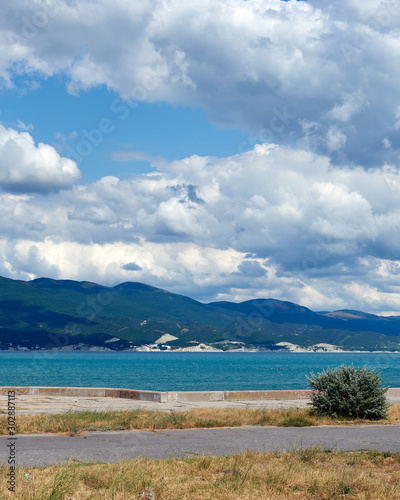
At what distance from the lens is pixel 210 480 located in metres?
9.37

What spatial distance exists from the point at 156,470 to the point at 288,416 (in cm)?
1097

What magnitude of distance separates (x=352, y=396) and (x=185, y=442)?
26.4ft

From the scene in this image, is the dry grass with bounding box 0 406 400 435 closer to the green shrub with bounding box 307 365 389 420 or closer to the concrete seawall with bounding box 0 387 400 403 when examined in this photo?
the green shrub with bounding box 307 365 389 420

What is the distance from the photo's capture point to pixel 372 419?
66.6ft

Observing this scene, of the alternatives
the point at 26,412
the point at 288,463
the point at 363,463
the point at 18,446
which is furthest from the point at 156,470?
the point at 26,412

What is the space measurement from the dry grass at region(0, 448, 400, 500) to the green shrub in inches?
373

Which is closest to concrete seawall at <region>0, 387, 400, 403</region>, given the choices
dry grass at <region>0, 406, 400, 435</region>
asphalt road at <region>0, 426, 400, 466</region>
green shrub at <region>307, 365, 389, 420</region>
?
dry grass at <region>0, 406, 400, 435</region>

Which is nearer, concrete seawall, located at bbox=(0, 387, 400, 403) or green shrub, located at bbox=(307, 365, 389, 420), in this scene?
green shrub, located at bbox=(307, 365, 389, 420)

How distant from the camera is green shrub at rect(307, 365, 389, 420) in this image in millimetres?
20203

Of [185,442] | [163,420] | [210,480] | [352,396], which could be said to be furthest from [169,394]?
[210,480]

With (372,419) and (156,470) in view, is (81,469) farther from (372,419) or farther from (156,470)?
(372,419)

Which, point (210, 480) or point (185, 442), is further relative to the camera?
point (185, 442)

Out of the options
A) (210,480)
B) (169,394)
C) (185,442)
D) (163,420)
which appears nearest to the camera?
(210,480)

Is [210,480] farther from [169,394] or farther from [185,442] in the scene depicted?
[169,394]
